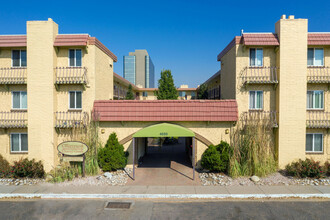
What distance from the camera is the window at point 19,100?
13484 millimetres

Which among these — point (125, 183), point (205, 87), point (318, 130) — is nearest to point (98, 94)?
point (125, 183)

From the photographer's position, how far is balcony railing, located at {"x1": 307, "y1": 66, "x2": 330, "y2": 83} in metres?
12.9

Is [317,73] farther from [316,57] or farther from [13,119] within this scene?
[13,119]

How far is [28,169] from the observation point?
11938mm

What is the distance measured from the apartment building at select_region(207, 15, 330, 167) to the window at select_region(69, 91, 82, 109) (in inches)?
420

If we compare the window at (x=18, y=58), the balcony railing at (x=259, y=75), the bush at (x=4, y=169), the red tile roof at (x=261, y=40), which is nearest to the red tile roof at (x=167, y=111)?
the balcony railing at (x=259, y=75)

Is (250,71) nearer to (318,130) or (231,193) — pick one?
(318,130)

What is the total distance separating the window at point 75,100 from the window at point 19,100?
10.4 feet

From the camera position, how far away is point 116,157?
12.3m

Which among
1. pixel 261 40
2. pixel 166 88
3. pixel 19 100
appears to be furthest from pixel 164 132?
pixel 166 88

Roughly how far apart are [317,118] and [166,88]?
15.9 meters

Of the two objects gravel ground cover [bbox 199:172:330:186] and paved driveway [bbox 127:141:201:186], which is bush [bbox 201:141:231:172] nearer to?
gravel ground cover [bbox 199:172:330:186]

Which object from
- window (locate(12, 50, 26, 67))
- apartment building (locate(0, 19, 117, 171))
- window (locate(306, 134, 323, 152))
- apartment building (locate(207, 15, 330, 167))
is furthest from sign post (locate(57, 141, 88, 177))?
window (locate(306, 134, 323, 152))

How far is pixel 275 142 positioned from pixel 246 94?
3.72 meters
